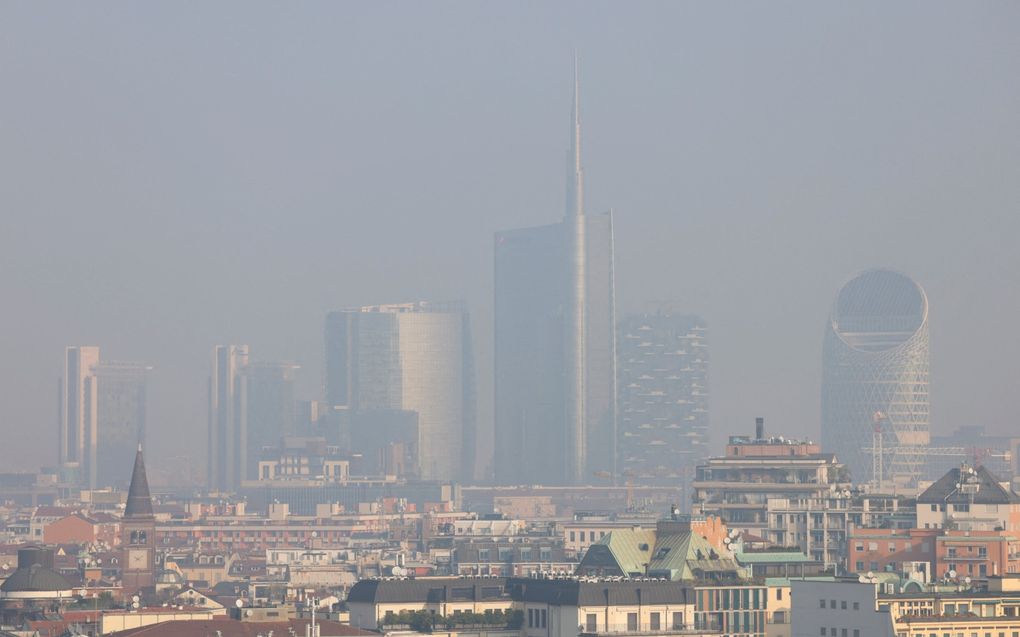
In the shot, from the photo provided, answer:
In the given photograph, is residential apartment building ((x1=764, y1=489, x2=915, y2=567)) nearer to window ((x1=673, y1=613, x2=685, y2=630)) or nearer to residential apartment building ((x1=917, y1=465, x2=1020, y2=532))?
residential apartment building ((x1=917, y1=465, x2=1020, y2=532))

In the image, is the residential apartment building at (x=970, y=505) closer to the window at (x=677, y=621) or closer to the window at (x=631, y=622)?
the window at (x=677, y=621)

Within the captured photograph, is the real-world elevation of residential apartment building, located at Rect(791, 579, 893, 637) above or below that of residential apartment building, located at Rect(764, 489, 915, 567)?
below

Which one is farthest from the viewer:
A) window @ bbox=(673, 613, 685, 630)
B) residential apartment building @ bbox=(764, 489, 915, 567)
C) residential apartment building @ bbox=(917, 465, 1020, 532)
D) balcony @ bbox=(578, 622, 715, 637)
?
residential apartment building @ bbox=(764, 489, 915, 567)

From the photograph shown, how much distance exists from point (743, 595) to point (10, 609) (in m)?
36.5

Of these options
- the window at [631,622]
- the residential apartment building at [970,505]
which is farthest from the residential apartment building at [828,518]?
the window at [631,622]

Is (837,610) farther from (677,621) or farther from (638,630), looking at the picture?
(638,630)

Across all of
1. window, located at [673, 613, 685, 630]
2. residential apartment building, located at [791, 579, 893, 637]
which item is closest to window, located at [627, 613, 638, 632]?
window, located at [673, 613, 685, 630]

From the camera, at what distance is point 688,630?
377 ft

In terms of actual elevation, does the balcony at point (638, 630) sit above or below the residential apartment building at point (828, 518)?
below

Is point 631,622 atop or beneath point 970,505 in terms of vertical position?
beneath

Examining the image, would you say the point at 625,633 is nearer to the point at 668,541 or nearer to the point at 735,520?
the point at 668,541

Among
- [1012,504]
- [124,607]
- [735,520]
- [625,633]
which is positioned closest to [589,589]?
[625,633]

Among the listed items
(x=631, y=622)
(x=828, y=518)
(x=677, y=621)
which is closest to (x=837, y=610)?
(x=677, y=621)

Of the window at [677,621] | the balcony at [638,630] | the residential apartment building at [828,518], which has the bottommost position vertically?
the balcony at [638,630]
